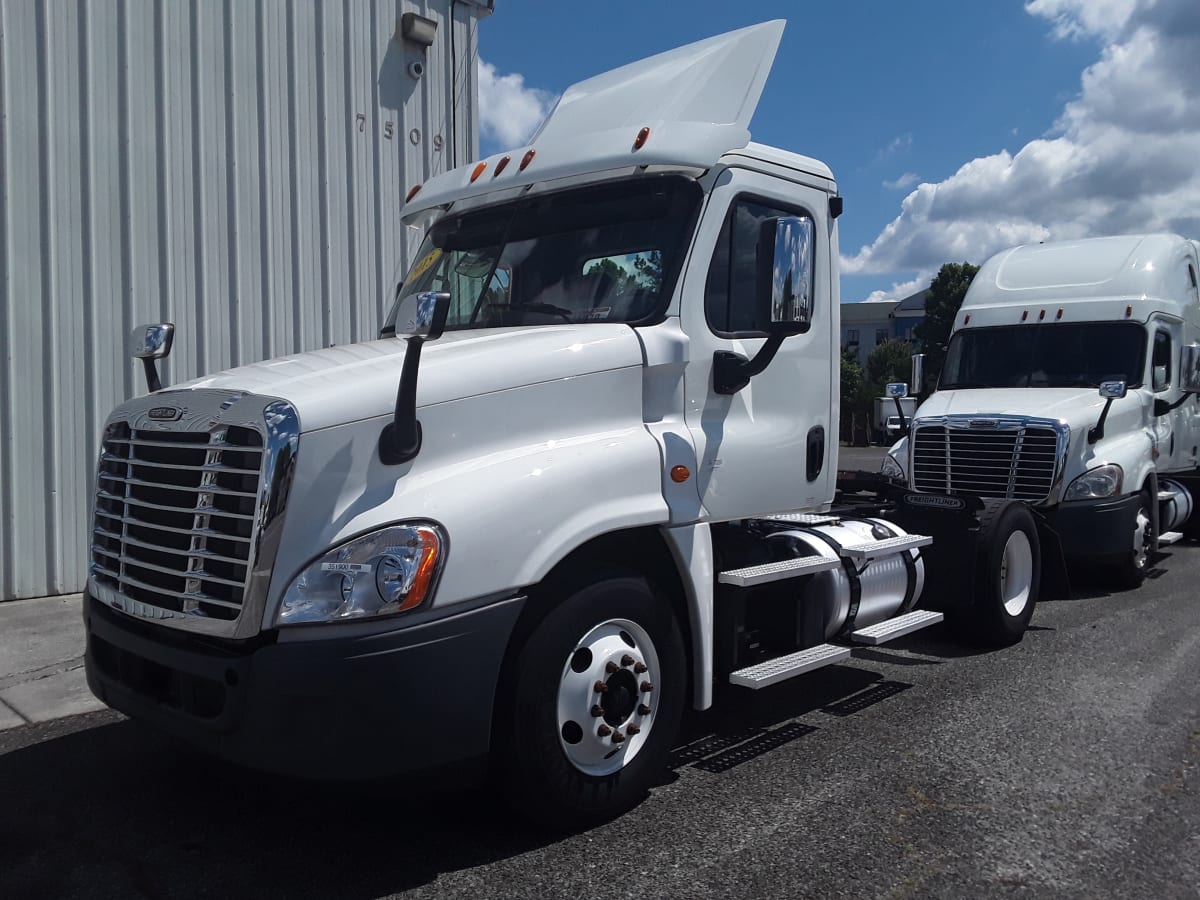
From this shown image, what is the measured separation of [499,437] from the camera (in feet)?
12.2

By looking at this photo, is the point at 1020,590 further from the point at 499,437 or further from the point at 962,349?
the point at 499,437

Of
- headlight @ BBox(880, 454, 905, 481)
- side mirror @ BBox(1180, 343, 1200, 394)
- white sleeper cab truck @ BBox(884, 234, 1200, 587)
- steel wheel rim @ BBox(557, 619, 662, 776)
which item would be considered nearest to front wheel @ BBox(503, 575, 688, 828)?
steel wheel rim @ BBox(557, 619, 662, 776)

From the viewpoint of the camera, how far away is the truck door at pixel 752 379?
439 centimetres

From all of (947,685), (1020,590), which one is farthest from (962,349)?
(947,685)

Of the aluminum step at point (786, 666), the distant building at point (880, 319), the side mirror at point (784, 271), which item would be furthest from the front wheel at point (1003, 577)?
the distant building at point (880, 319)

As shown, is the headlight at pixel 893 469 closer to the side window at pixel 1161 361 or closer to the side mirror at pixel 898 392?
the side mirror at pixel 898 392

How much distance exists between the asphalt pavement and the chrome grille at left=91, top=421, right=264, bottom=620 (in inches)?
28.1

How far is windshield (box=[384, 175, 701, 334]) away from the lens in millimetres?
4348

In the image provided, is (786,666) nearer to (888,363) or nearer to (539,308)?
(539,308)

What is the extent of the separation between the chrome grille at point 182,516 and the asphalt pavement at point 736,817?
713mm

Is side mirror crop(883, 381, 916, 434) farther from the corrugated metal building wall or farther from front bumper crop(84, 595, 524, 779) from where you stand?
front bumper crop(84, 595, 524, 779)

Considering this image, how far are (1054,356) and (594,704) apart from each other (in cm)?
764

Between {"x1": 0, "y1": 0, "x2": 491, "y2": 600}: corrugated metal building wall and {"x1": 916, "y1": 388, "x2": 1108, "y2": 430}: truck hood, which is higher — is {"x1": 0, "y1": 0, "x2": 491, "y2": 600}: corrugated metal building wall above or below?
above

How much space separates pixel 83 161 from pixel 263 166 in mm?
1610
